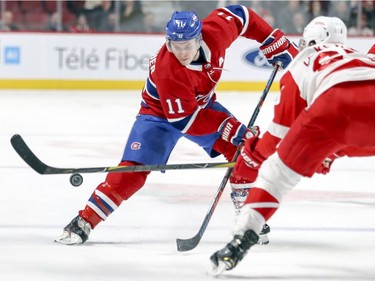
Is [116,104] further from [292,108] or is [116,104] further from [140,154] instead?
[292,108]

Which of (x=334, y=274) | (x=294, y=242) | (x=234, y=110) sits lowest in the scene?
(x=234, y=110)

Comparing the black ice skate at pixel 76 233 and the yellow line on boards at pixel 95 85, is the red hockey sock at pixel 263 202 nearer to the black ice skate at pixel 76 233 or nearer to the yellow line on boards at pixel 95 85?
the black ice skate at pixel 76 233

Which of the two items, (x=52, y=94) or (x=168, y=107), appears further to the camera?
(x=52, y=94)

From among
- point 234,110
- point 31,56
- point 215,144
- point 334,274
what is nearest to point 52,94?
point 31,56

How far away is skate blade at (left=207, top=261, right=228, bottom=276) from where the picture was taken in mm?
3043

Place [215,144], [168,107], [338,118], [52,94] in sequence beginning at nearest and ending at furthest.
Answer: [338,118] < [168,107] < [215,144] < [52,94]

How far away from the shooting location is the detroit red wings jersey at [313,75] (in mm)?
2965

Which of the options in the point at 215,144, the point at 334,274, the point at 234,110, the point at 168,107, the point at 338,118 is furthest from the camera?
the point at 234,110

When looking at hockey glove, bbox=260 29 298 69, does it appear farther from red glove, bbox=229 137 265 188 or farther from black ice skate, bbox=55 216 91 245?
black ice skate, bbox=55 216 91 245

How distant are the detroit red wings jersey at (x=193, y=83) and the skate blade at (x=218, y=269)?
2.49ft

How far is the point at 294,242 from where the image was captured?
12.4 feet

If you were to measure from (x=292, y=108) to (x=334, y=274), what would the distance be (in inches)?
23.5

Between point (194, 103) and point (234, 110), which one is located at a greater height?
point (194, 103)

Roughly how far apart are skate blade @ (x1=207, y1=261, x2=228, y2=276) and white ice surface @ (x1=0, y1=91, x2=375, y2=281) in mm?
56
